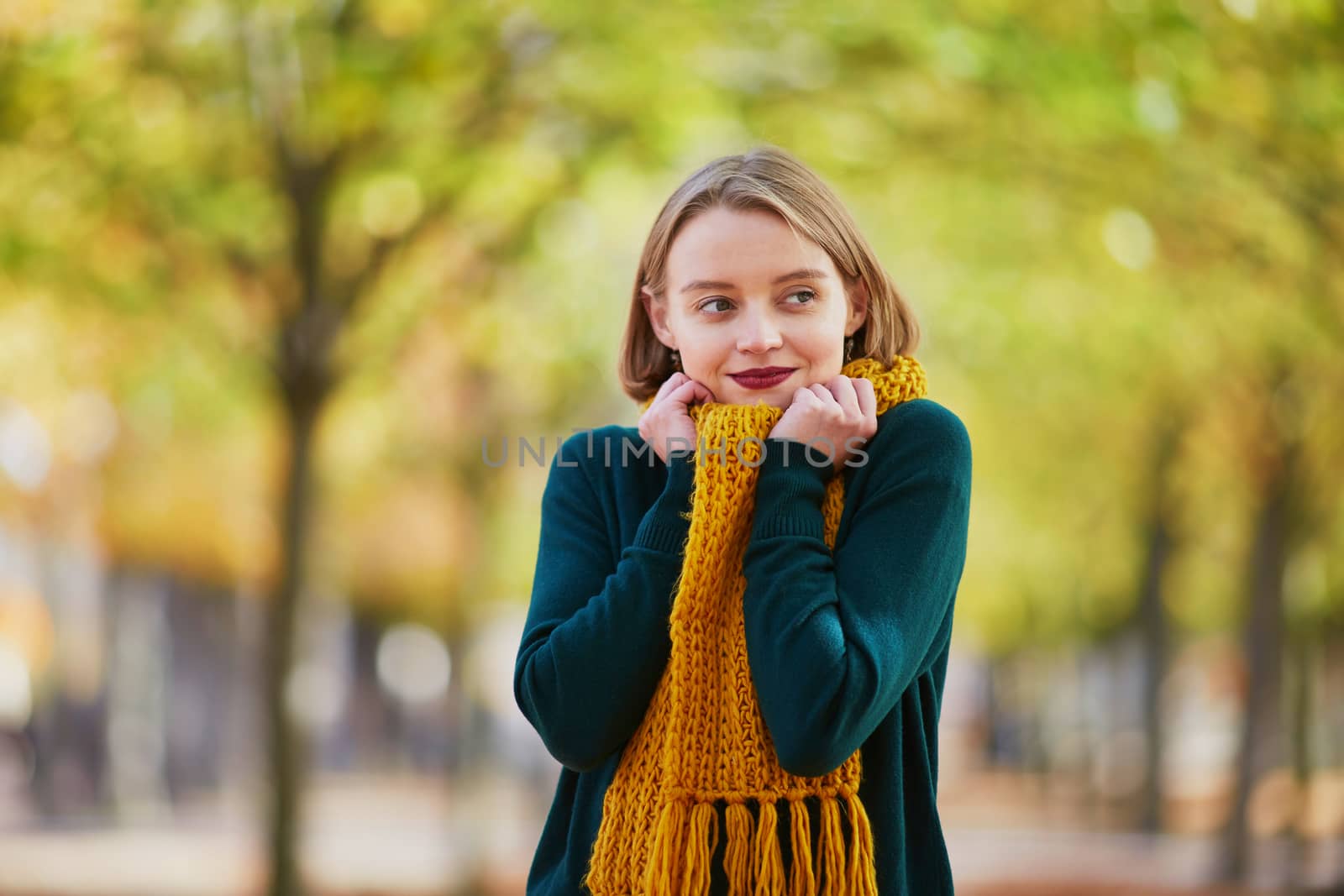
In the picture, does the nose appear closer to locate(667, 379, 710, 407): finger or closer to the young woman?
the young woman

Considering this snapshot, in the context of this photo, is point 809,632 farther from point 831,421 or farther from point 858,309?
point 858,309

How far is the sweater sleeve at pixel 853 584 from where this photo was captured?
1953mm

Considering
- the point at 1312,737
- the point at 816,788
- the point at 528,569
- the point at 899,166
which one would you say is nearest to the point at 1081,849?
the point at 1312,737

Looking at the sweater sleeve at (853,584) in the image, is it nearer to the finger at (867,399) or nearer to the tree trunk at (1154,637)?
the finger at (867,399)

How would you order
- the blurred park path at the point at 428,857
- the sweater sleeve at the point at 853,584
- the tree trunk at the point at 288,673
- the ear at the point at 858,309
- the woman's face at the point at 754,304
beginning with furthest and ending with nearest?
the blurred park path at the point at 428,857
the tree trunk at the point at 288,673
the ear at the point at 858,309
the woman's face at the point at 754,304
the sweater sleeve at the point at 853,584

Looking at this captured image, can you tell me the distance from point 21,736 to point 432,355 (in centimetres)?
1875

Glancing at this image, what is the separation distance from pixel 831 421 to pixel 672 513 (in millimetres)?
267

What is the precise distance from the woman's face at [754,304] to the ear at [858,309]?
0.28 ft

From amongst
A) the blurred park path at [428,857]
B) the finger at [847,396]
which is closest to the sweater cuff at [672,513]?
the finger at [847,396]

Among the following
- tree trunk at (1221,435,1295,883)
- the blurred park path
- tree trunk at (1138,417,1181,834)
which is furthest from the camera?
tree trunk at (1138,417,1181,834)

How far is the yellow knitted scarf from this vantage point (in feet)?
6.60

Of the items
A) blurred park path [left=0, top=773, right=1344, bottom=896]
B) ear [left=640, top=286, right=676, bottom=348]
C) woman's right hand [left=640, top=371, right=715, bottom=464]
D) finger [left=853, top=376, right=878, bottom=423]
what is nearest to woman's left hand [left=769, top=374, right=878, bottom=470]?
finger [left=853, top=376, right=878, bottom=423]

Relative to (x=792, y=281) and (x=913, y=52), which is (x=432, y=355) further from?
(x=792, y=281)

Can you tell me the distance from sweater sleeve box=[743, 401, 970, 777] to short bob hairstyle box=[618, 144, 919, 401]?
0.66 ft
